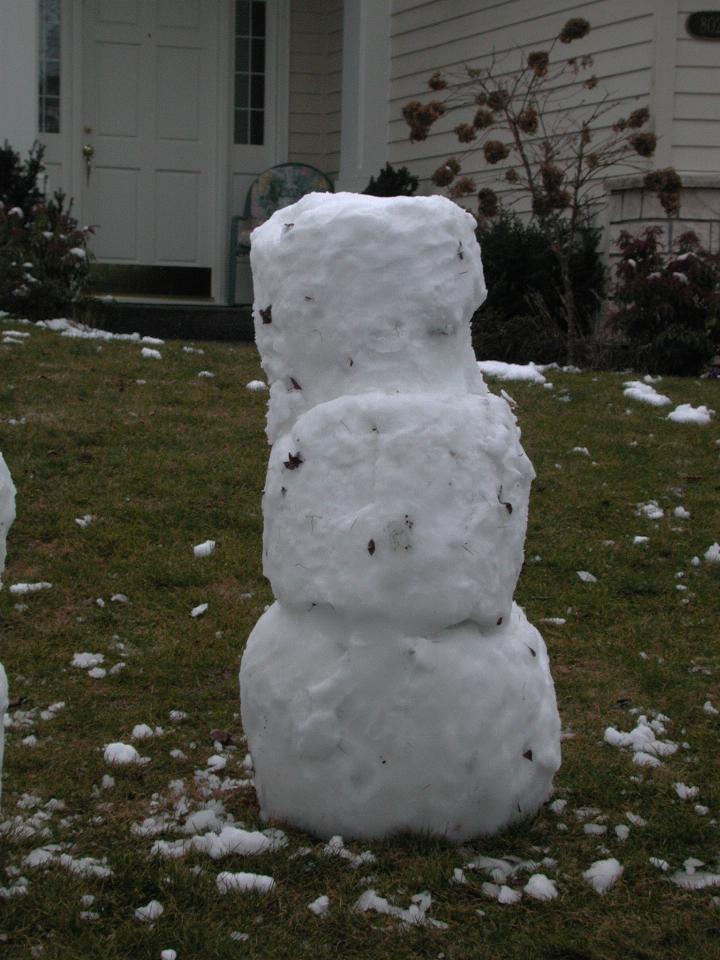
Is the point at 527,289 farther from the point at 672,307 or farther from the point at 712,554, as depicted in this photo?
the point at 712,554

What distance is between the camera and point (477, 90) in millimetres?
11336

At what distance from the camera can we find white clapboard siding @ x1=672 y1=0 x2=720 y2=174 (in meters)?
9.73

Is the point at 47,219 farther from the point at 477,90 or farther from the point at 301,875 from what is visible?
the point at 301,875

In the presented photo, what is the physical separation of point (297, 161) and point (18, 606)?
31.2 feet

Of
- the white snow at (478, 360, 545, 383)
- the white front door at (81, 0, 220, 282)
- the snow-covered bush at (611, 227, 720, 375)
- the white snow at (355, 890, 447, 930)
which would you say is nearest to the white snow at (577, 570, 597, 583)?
the white snow at (355, 890, 447, 930)

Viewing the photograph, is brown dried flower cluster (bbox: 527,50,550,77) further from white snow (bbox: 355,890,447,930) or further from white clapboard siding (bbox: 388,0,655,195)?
white snow (bbox: 355,890,447,930)

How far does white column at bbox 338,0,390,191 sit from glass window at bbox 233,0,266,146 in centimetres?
110

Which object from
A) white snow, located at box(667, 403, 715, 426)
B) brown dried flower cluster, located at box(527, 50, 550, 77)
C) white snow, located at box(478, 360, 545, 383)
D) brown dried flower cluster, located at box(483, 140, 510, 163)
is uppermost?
brown dried flower cluster, located at box(527, 50, 550, 77)

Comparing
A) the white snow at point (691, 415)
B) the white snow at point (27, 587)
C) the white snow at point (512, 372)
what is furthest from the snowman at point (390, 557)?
the white snow at point (512, 372)

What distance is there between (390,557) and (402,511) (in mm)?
106

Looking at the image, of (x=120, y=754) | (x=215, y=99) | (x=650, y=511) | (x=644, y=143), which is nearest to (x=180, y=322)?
(x=215, y=99)

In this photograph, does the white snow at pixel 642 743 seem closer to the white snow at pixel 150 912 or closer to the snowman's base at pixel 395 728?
the snowman's base at pixel 395 728

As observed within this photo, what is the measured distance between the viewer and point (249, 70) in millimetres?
12844

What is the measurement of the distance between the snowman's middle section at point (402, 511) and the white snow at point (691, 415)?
4.22 metres
